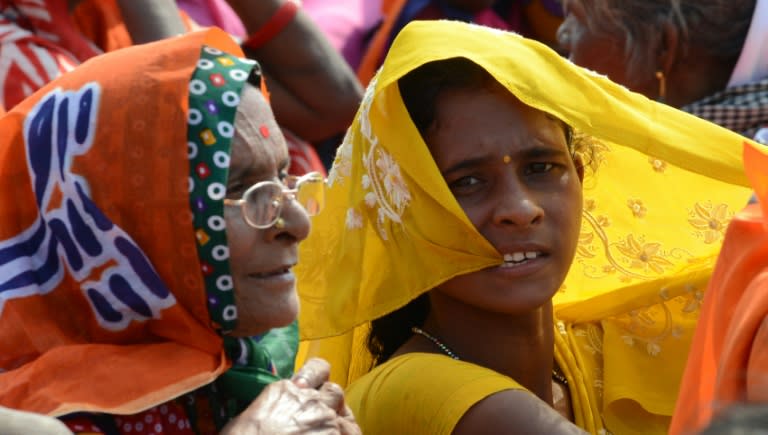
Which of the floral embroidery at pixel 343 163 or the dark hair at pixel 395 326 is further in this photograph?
the dark hair at pixel 395 326

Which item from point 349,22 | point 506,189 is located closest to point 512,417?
point 506,189

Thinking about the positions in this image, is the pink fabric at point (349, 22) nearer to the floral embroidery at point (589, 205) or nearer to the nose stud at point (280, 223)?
the floral embroidery at point (589, 205)

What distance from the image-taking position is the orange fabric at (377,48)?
5574 millimetres

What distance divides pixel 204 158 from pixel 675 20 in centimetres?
212

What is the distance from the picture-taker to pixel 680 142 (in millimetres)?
3127

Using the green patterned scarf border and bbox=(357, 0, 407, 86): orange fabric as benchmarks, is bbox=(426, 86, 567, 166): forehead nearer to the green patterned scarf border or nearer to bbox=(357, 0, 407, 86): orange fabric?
the green patterned scarf border

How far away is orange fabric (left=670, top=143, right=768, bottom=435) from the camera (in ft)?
7.96

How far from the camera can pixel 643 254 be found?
3.58 metres

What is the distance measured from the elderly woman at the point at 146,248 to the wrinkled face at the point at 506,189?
0.48 meters

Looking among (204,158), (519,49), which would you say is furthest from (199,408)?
(519,49)

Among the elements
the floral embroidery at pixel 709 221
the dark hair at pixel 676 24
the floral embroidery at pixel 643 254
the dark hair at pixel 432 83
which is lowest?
the floral embroidery at pixel 643 254

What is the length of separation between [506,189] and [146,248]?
795 millimetres

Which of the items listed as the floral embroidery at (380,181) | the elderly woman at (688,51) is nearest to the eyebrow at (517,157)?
the floral embroidery at (380,181)

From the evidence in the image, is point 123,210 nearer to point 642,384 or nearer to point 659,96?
point 642,384
